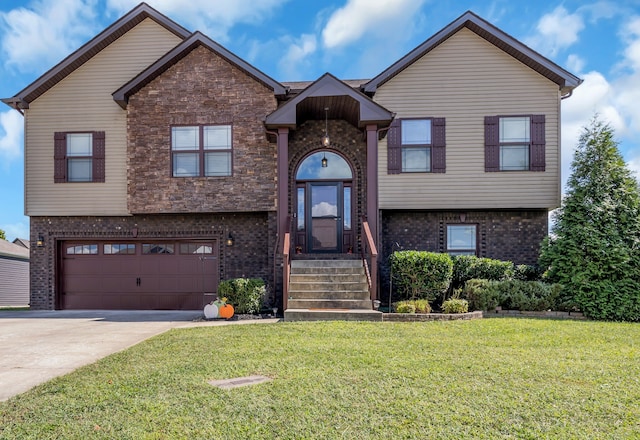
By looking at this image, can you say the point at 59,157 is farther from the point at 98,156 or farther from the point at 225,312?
the point at 225,312

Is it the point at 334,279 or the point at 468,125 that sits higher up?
the point at 468,125

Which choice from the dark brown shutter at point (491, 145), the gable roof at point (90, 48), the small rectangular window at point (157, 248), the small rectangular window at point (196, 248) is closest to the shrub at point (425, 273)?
the dark brown shutter at point (491, 145)

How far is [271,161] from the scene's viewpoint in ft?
36.7

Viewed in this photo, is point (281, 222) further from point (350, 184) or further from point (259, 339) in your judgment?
point (259, 339)

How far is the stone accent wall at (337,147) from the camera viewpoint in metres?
11.6

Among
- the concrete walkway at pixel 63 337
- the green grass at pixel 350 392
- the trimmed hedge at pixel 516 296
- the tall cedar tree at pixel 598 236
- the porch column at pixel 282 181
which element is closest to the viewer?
the green grass at pixel 350 392

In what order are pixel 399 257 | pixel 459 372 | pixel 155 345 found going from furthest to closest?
pixel 399 257 → pixel 155 345 → pixel 459 372

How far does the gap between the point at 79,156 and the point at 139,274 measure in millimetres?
3786

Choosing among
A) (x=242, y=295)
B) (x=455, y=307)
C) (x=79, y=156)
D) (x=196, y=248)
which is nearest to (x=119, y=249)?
(x=196, y=248)

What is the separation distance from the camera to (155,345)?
6.31m

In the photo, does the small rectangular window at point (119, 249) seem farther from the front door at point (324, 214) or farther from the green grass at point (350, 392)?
the green grass at point (350, 392)

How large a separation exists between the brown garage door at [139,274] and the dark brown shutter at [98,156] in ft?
6.39

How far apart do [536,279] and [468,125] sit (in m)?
4.38

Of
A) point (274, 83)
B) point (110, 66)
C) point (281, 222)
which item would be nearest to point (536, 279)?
point (281, 222)
